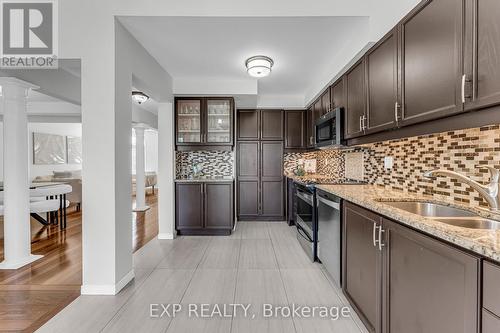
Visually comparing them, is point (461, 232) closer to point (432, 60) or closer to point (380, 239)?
point (380, 239)

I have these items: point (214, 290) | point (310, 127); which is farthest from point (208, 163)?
point (214, 290)

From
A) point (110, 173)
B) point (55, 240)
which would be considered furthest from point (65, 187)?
point (110, 173)

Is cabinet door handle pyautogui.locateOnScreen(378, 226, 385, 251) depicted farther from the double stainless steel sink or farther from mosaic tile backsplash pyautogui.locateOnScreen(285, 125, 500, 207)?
mosaic tile backsplash pyautogui.locateOnScreen(285, 125, 500, 207)

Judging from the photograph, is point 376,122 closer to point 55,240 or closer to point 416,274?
point 416,274

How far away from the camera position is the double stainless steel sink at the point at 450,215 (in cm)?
134

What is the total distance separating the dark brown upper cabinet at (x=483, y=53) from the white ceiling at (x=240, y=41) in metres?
1.25

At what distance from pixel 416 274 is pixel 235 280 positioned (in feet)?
5.65

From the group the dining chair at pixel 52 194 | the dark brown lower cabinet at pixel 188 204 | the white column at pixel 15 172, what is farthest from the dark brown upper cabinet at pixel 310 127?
the dining chair at pixel 52 194

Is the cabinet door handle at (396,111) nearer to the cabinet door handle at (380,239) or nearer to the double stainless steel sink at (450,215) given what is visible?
the double stainless steel sink at (450,215)

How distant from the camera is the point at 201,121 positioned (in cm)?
429

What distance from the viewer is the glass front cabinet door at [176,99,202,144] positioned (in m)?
4.29

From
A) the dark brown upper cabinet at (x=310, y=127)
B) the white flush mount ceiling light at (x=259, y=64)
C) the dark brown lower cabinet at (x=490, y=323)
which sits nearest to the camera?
the dark brown lower cabinet at (x=490, y=323)

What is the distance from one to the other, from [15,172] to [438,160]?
4214mm

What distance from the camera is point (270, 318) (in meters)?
1.93
